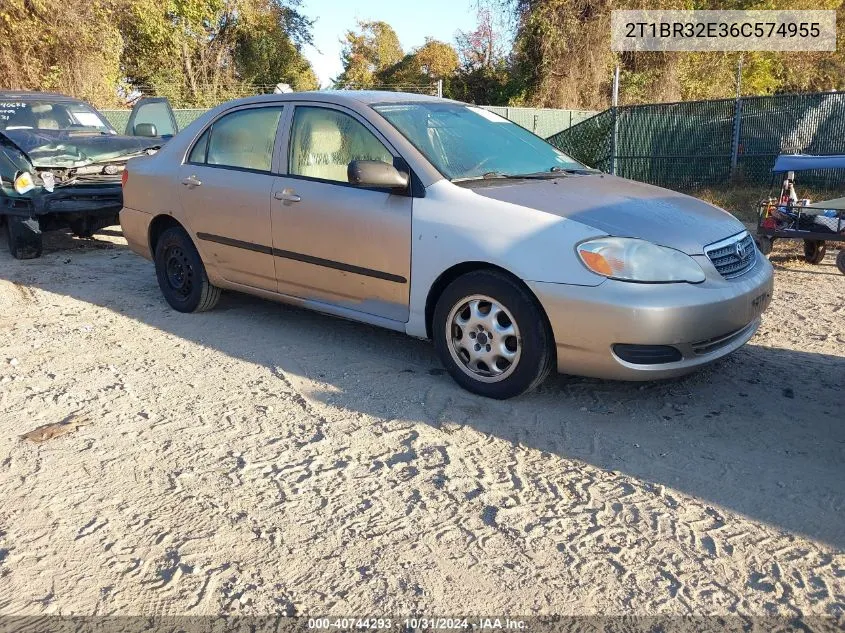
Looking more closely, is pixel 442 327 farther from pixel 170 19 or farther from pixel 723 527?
pixel 170 19

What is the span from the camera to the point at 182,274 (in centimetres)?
605

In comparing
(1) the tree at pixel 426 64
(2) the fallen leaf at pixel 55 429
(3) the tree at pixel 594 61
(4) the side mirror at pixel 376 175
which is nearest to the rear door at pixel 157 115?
(4) the side mirror at pixel 376 175

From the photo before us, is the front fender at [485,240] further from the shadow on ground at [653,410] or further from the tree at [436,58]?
the tree at [436,58]

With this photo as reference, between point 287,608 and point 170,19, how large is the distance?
1192 inches

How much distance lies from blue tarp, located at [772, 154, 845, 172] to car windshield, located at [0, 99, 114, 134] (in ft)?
27.7

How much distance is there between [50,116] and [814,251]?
9.44 meters

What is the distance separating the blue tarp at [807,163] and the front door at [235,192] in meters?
5.90

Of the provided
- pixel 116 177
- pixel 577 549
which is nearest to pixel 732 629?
pixel 577 549

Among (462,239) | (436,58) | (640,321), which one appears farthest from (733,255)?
(436,58)

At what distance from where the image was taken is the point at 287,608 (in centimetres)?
250

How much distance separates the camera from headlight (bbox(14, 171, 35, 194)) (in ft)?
27.2

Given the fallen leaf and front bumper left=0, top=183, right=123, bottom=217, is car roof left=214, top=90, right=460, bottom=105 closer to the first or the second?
the fallen leaf

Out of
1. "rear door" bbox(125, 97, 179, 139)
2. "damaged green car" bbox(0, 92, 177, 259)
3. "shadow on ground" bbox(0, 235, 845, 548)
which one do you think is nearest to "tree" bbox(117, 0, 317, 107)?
"rear door" bbox(125, 97, 179, 139)

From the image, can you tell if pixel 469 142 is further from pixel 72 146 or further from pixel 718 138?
pixel 718 138
